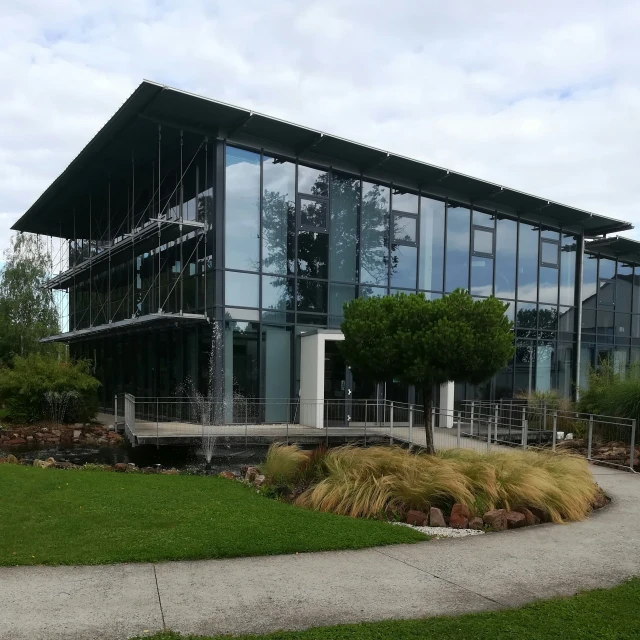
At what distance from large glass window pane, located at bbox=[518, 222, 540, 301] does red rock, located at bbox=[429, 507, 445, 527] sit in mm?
16570

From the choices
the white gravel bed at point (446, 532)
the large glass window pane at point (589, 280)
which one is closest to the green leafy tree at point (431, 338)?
the white gravel bed at point (446, 532)

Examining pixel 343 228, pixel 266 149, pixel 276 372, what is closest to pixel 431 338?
pixel 276 372

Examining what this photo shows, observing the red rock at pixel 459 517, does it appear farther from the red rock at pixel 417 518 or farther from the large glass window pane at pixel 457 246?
the large glass window pane at pixel 457 246

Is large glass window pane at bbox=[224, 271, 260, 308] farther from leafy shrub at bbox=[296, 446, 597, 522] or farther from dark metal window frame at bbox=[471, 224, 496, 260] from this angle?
dark metal window frame at bbox=[471, 224, 496, 260]

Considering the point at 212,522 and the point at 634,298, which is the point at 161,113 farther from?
the point at 634,298

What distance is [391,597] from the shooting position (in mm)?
5203

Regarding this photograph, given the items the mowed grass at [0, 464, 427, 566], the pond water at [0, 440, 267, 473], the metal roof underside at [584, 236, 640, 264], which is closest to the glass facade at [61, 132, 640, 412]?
the metal roof underside at [584, 236, 640, 264]

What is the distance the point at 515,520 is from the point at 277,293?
1115 cm

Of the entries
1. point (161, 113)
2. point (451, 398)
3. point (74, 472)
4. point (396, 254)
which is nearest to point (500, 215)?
point (396, 254)

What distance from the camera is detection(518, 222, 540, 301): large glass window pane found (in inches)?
914

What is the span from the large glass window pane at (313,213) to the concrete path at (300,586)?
12704mm

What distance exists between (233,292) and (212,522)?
1041 centimetres

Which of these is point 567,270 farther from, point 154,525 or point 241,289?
point 154,525

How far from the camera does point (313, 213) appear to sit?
18625mm
